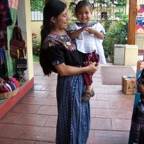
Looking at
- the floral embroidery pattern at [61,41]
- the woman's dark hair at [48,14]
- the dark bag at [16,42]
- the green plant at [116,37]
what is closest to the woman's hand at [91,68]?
the floral embroidery pattern at [61,41]

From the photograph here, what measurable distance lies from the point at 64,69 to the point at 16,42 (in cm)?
220

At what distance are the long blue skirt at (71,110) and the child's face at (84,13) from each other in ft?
1.36

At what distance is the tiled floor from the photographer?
2.63m

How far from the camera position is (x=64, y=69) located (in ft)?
5.38

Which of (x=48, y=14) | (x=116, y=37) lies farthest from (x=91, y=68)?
(x=116, y=37)

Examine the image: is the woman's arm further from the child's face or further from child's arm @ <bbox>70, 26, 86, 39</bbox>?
the child's face

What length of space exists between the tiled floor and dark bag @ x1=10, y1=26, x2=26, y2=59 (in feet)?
2.50

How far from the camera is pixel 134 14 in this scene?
18.9 ft

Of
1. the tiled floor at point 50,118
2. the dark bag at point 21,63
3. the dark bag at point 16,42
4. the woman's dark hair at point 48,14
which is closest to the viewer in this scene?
the woman's dark hair at point 48,14

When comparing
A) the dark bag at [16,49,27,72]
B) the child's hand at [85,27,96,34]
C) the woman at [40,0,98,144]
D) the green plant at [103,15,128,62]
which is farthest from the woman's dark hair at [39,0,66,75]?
the green plant at [103,15,128,62]

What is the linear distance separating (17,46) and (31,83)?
2.96ft

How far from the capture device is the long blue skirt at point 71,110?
1752 mm

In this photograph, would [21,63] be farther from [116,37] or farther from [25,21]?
[116,37]

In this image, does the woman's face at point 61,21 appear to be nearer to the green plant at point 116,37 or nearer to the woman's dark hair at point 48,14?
the woman's dark hair at point 48,14
